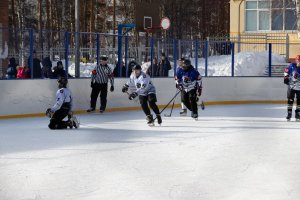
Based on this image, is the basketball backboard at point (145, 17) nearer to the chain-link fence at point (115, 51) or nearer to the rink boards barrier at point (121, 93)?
the chain-link fence at point (115, 51)

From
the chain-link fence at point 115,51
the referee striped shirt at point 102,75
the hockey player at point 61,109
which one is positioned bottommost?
the hockey player at point 61,109

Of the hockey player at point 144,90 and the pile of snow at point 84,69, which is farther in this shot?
the pile of snow at point 84,69

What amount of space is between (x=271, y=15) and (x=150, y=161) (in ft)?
97.8

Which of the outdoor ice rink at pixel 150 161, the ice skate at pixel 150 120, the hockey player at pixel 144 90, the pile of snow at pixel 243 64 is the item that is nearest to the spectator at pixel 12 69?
the outdoor ice rink at pixel 150 161

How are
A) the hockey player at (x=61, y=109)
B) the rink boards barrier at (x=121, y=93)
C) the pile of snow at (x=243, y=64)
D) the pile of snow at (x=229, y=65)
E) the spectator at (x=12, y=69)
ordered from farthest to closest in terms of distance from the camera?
the pile of snow at (x=243, y=64), the pile of snow at (x=229, y=65), the spectator at (x=12, y=69), the rink boards barrier at (x=121, y=93), the hockey player at (x=61, y=109)

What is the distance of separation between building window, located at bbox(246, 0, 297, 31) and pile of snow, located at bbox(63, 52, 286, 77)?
330 inches

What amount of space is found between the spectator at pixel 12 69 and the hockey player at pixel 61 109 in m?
3.25

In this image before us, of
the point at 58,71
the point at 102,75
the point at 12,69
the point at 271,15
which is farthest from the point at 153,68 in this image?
the point at 271,15

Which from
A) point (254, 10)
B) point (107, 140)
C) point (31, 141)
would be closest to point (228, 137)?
point (107, 140)

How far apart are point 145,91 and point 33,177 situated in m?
6.88

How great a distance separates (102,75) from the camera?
725 inches

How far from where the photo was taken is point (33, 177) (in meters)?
8.03

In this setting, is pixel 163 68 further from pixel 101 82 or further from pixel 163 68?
pixel 101 82

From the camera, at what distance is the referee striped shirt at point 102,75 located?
1834 cm
